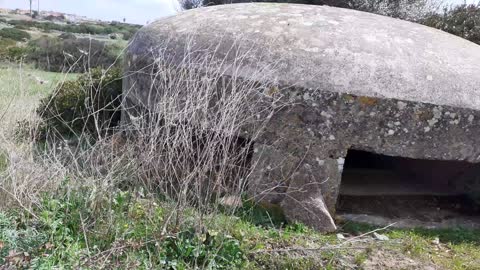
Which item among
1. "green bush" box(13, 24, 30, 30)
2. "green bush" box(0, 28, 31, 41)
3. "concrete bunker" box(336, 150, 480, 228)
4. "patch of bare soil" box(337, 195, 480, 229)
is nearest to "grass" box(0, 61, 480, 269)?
"patch of bare soil" box(337, 195, 480, 229)

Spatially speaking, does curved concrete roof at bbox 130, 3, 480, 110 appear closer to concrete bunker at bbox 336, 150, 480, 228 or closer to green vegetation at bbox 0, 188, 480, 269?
concrete bunker at bbox 336, 150, 480, 228

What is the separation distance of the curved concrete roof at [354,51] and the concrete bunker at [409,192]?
112 centimetres

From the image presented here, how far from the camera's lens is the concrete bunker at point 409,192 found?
4.80m

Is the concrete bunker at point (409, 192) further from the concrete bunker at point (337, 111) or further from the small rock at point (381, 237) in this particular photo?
the concrete bunker at point (337, 111)

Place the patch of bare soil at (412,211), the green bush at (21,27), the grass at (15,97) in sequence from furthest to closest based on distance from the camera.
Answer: the green bush at (21,27) < the patch of bare soil at (412,211) < the grass at (15,97)

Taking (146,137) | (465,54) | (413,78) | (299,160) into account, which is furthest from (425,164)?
(146,137)

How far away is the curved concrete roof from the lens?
14.4 ft

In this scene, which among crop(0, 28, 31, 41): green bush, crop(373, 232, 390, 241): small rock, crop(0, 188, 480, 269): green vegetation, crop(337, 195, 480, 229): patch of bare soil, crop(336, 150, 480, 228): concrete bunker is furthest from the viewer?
crop(0, 28, 31, 41): green bush

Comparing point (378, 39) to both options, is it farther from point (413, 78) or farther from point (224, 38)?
point (224, 38)

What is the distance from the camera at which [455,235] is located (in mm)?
4469

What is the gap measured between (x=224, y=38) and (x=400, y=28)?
5.87 feet

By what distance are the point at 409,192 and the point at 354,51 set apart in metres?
1.80

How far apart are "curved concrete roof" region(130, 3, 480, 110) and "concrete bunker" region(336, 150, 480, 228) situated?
1118 mm

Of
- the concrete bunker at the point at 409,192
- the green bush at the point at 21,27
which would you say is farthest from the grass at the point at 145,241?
the green bush at the point at 21,27
